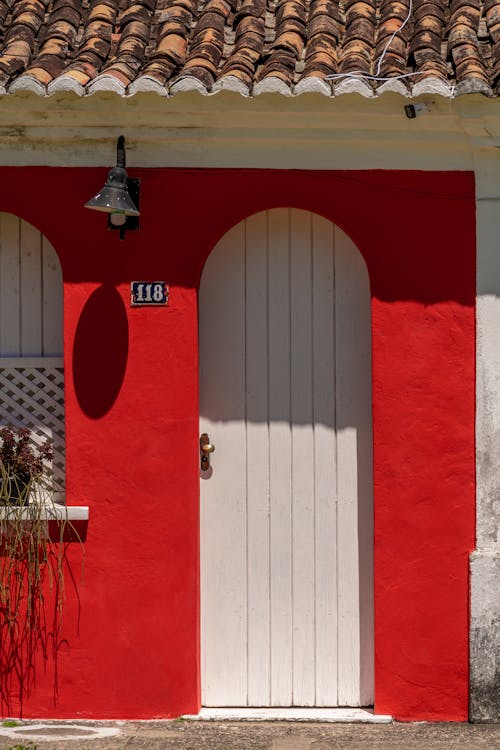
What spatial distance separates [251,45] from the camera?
6.23 meters

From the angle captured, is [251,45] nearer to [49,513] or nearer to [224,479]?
[224,479]

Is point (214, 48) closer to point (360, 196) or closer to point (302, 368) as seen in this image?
point (360, 196)

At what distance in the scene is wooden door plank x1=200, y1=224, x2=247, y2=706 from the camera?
6.67m

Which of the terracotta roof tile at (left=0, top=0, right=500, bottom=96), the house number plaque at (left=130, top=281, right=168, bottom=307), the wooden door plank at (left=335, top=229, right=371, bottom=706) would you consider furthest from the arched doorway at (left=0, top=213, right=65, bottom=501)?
the wooden door plank at (left=335, top=229, right=371, bottom=706)

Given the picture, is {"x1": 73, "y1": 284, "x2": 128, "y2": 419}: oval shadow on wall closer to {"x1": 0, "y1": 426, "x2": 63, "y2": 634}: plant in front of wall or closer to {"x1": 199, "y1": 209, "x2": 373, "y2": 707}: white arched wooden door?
{"x1": 0, "y1": 426, "x2": 63, "y2": 634}: plant in front of wall

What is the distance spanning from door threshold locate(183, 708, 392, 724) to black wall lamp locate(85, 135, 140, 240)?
2904mm

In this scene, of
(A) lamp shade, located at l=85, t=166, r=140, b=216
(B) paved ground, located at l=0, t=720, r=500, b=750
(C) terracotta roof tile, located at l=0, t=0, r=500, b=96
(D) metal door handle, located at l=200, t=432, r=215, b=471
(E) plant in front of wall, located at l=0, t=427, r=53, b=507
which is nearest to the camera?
(C) terracotta roof tile, located at l=0, t=0, r=500, b=96

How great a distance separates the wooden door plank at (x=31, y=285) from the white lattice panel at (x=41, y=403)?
142 millimetres

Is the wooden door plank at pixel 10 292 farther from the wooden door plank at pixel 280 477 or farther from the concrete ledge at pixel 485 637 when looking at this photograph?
the concrete ledge at pixel 485 637

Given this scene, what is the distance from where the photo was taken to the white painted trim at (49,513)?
6.37 meters

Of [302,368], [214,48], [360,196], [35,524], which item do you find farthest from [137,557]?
[214,48]

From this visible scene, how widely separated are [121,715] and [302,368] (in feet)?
7.67

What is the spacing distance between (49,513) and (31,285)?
4.60 ft

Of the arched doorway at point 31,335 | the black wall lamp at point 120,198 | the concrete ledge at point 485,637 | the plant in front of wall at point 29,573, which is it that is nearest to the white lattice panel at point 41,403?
the arched doorway at point 31,335
